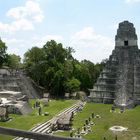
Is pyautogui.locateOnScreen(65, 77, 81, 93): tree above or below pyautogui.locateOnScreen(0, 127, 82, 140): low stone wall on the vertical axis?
above

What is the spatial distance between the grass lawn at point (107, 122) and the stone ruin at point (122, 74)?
323 centimetres

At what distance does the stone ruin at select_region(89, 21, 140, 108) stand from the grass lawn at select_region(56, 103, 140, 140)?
10.6 feet

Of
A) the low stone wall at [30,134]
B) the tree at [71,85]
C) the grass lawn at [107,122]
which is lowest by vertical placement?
the grass lawn at [107,122]

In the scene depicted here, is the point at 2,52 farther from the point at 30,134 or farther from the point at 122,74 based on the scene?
the point at 30,134

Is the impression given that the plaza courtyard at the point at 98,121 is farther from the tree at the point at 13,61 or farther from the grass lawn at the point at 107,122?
the tree at the point at 13,61

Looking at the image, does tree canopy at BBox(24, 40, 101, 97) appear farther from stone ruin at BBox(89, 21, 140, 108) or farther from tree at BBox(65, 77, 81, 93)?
stone ruin at BBox(89, 21, 140, 108)

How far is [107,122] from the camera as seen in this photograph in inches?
1309

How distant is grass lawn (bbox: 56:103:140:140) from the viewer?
2734 centimetres

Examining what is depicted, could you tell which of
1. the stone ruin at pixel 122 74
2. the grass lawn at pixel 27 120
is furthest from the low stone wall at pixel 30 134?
the stone ruin at pixel 122 74

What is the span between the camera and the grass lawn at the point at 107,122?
27344mm

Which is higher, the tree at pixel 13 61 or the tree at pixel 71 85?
the tree at pixel 13 61

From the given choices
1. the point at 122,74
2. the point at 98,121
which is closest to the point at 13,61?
the point at 122,74

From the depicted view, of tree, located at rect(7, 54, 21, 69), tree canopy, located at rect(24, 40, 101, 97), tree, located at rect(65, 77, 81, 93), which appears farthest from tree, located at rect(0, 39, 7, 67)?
tree, located at rect(65, 77, 81, 93)

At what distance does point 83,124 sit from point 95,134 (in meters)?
4.19
